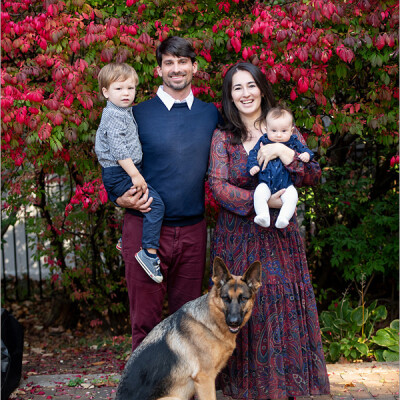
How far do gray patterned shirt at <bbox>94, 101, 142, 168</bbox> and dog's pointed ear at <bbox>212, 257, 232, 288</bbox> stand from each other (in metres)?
0.98

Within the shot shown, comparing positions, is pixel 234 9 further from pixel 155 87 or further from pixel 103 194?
pixel 103 194

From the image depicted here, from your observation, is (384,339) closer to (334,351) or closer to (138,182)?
(334,351)

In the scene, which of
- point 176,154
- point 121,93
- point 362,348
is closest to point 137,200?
point 176,154

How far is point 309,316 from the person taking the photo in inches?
164

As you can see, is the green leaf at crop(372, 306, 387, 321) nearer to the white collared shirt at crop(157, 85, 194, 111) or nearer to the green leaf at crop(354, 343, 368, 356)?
the green leaf at crop(354, 343, 368, 356)

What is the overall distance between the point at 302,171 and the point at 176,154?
90cm

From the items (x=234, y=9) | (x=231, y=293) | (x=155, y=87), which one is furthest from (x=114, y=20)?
(x=231, y=293)

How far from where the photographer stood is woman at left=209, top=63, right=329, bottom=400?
4.07 m

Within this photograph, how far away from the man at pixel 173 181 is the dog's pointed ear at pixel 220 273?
0.55 m

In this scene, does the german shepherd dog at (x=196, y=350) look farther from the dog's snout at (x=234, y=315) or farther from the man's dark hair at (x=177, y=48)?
the man's dark hair at (x=177, y=48)

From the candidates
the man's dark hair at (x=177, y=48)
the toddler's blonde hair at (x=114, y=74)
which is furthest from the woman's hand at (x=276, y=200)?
the toddler's blonde hair at (x=114, y=74)

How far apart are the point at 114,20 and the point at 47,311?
539 cm

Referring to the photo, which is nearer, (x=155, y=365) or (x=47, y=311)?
(x=155, y=365)

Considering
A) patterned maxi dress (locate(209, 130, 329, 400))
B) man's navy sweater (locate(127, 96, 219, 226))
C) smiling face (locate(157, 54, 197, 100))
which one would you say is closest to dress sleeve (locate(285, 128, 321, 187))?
patterned maxi dress (locate(209, 130, 329, 400))
